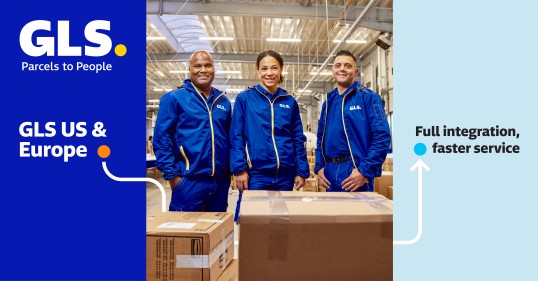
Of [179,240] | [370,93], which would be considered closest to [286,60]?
[370,93]

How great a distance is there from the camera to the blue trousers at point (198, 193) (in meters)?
1.99

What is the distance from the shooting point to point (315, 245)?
0.95 meters

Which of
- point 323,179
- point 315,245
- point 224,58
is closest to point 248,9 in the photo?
point 224,58

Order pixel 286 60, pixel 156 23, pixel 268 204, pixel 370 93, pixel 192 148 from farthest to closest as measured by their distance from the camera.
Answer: pixel 286 60
pixel 156 23
pixel 370 93
pixel 192 148
pixel 268 204

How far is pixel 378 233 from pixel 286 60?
991cm

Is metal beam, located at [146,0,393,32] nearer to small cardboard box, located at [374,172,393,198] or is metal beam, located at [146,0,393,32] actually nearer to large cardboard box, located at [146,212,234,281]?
small cardboard box, located at [374,172,393,198]

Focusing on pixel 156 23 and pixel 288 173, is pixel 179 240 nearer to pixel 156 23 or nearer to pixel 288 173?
pixel 288 173

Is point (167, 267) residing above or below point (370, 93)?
below
